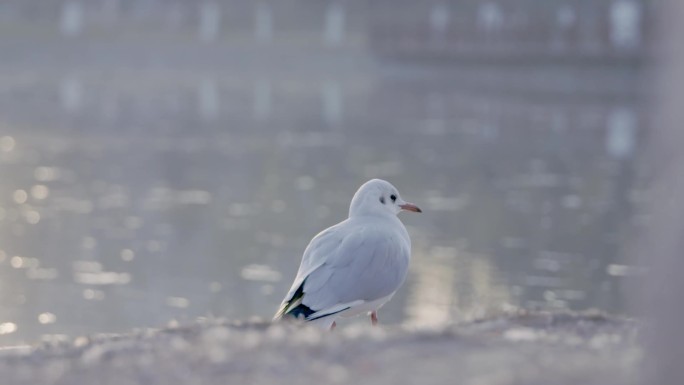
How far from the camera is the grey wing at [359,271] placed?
592 centimetres

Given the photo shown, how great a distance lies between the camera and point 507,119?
27.6m

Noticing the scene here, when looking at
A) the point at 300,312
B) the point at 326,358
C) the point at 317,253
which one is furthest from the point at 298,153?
the point at 326,358

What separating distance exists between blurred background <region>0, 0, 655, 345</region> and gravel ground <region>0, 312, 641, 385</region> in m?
0.47

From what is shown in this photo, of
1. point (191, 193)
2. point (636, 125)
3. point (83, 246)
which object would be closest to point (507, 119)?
point (636, 125)

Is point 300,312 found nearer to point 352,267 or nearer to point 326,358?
point 352,267

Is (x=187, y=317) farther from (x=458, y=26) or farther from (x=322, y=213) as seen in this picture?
(x=458, y=26)

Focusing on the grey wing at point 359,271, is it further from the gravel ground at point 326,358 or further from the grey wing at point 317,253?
the gravel ground at point 326,358

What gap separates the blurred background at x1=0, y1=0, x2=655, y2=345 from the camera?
11812 millimetres

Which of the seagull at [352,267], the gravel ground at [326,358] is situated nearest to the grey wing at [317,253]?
the seagull at [352,267]

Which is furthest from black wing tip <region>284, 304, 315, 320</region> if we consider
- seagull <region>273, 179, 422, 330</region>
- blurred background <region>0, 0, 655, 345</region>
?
blurred background <region>0, 0, 655, 345</region>

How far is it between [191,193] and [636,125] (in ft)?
39.2

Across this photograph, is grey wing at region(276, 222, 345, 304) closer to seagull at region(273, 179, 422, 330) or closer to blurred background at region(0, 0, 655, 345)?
seagull at region(273, 179, 422, 330)

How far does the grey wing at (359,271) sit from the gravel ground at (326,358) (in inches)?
25.4

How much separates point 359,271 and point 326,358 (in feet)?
5.54
